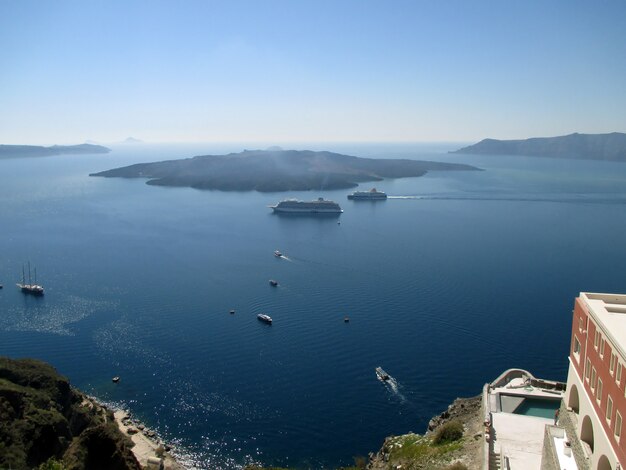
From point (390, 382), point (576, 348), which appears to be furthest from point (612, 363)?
point (390, 382)

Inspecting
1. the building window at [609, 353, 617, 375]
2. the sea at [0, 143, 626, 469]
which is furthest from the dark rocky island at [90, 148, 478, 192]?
the building window at [609, 353, 617, 375]

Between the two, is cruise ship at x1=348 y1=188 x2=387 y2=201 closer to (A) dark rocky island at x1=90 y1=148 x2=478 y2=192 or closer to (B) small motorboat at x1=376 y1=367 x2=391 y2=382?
(A) dark rocky island at x1=90 y1=148 x2=478 y2=192

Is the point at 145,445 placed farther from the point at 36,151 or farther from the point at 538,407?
the point at 36,151

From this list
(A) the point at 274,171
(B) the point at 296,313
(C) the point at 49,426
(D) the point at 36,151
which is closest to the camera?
(C) the point at 49,426

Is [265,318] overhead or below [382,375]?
overhead

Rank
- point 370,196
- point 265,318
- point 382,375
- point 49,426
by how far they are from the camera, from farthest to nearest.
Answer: point 370,196, point 265,318, point 382,375, point 49,426
